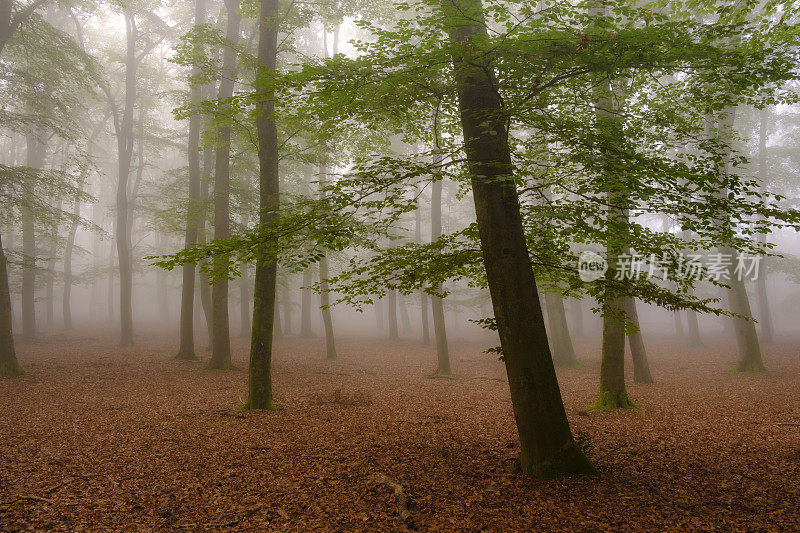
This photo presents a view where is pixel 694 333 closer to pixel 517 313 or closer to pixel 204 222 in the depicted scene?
pixel 517 313

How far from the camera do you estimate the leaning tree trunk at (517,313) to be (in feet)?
15.8

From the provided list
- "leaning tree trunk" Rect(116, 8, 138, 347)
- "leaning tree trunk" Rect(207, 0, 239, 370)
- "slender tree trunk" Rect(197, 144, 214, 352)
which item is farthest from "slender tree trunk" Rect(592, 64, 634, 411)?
"leaning tree trunk" Rect(116, 8, 138, 347)

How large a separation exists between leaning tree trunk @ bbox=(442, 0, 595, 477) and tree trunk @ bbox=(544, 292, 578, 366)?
11762mm

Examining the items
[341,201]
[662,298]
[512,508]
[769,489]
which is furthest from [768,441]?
[341,201]

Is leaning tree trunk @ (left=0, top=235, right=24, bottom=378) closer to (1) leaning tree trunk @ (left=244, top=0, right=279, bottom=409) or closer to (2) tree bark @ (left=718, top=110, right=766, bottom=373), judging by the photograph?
(1) leaning tree trunk @ (left=244, top=0, right=279, bottom=409)

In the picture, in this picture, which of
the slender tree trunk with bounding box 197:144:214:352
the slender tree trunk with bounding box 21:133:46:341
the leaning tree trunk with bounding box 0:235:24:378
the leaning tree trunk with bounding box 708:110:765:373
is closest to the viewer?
the leaning tree trunk with bounding box 0:235:24:378

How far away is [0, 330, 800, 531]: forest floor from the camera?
4.15 metres

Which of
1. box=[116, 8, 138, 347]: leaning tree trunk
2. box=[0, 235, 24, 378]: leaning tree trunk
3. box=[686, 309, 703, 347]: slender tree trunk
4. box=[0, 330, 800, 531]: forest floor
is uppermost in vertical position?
box=[116, 8, 138, 347]: leaning tree trunk

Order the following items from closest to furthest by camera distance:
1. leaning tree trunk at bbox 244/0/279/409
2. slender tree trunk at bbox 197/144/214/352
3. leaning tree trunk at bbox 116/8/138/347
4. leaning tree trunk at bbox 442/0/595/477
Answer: leaning tree trunk at bbox 442/0/595/477 → leaning tree trunk at bbox 244/0/279/409 → slender tree trunk at bbox 197/144/214/352 → leaning tree trunk at bbox 116/8/138/347

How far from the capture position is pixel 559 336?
53.8 feet

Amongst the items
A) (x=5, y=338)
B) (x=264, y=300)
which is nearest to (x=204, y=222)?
(x=5, y=338)

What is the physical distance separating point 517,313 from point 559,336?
499 inches

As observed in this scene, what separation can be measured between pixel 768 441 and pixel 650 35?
252 inches

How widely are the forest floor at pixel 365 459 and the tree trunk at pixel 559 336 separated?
4643 millimetres
